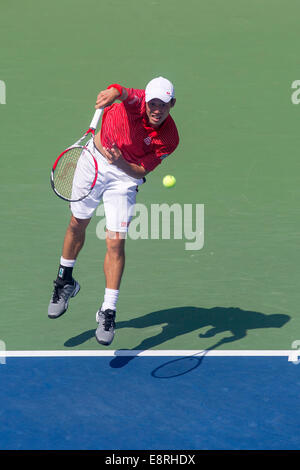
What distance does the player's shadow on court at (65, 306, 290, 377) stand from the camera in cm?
833

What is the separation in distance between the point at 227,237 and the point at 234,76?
4847mm

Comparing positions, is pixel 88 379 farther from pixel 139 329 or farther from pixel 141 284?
pixel 141 284

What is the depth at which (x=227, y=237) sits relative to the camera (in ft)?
34.8

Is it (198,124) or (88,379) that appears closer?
(88,379)

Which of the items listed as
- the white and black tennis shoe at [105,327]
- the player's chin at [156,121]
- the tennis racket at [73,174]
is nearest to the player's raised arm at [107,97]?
the player's chin at [156,121]

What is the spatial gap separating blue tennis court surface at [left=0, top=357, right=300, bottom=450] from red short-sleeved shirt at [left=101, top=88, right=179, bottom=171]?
1.92 m

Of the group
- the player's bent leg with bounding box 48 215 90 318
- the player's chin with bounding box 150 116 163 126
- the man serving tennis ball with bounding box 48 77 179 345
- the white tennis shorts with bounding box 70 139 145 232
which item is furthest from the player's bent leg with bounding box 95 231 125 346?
the player's chin with bounding box 150 116 163 126

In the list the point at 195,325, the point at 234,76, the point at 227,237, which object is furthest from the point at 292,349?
the point at 234,76

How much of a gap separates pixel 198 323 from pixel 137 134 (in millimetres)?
2014

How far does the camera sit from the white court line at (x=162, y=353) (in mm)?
7977

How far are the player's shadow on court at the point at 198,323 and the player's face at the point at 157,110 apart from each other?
2048 millimetres

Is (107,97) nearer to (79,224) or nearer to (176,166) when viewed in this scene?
(79,224)

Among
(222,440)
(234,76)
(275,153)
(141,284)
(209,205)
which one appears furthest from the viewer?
(234,76)

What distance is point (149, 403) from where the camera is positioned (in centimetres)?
716
